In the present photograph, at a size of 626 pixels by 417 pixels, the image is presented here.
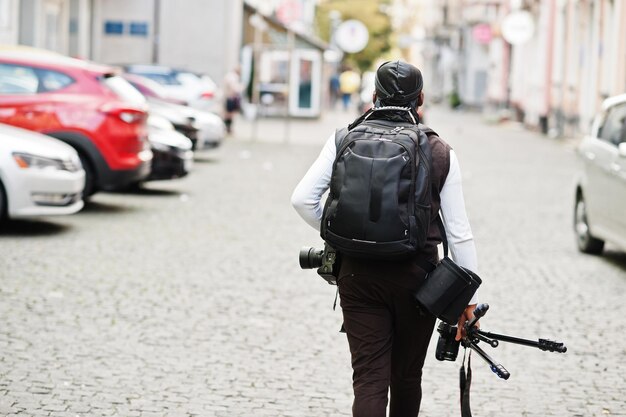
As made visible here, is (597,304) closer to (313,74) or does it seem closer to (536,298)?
(536,298)

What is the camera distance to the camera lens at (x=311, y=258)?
15.7 feet

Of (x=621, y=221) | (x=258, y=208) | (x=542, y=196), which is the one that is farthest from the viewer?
(x=542, y=196)

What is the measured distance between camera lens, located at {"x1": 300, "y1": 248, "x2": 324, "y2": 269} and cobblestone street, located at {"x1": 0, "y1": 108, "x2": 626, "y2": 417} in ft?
4.92

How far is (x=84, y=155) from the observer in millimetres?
14016

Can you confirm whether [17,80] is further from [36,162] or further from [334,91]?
[334,91]

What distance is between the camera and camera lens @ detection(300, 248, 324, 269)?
4773mm

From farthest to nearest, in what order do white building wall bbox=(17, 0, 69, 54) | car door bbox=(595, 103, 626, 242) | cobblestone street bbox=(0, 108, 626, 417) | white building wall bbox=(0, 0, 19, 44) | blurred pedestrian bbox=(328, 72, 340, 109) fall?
blurred pedestrian bbox=(328, 72, 340, 109) < white building wall bbox=(17, 0, 69, 54) < white building wall bbox=(0, 0, 19, 44) < car door bbox=(595, 103, 626, 242) < cobblestone street bbox=(0, 108, 626, 417)

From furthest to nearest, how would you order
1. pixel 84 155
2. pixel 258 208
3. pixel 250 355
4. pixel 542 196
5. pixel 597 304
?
1. pixel 542 196
2. pixel 258 208
3. pixel 84 155
4. pixel 597 304
5. pixel 250 355

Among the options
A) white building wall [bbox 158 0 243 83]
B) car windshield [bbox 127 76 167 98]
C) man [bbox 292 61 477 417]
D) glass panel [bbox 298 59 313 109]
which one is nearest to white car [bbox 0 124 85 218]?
man [bbox 292 61 477 417]

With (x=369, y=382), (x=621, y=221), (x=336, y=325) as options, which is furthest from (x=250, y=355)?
(x=621, y=221)

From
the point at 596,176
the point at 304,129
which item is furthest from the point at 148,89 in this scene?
the point at 304,129

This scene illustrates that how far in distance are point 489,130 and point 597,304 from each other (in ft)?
109

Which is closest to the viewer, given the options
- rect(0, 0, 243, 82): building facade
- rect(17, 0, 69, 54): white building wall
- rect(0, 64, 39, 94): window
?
rect(0, 64, 39, 94): window

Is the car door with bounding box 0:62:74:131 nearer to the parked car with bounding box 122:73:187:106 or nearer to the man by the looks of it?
the parked car with bounding box 122:73:187:106
